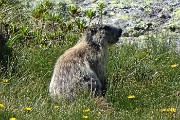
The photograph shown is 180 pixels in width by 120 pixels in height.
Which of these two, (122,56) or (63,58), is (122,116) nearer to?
(63,58)

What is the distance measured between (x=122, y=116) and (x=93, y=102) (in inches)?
23.5

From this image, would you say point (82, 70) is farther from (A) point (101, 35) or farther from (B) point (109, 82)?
(A) point (101, 35)

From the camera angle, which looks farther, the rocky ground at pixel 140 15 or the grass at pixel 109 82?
→ the rocky ground at pixel 140 15

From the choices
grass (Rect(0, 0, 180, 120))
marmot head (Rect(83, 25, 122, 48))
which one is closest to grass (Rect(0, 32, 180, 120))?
grass (Rect(0, 0, 180, 120))

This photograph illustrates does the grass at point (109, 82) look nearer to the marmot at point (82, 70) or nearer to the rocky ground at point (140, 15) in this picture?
the marmot at point (82, 70)

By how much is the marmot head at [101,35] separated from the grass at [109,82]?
0.40 meters

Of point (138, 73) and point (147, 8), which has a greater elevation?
point (147, 8)

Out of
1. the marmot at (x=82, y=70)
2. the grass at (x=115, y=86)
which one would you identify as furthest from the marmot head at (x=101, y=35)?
the grass at (x=115, y=86)

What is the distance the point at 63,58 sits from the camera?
26.0ft

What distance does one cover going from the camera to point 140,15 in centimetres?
1088

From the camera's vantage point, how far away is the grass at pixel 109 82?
632 cm

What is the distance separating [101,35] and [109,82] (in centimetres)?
82

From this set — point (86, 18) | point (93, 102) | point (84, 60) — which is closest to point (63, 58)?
point (84, 60)

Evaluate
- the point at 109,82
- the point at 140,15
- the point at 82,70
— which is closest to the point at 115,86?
the point at 109,82
